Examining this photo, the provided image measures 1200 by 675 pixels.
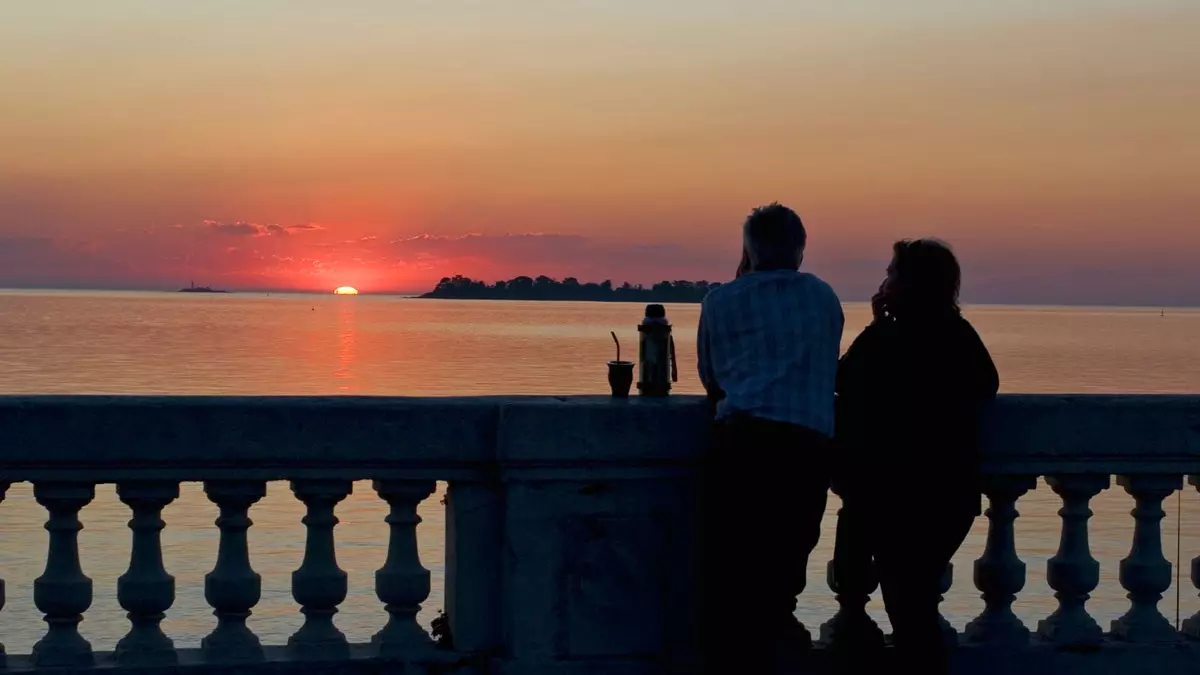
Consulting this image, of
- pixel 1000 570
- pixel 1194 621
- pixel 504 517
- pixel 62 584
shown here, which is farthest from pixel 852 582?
pixel 62 584

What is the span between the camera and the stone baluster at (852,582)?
5176 mm

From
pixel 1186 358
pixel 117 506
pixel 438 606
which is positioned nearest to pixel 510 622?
pixel 438 606

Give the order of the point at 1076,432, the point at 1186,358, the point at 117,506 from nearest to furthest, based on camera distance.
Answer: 1. the point at 1076,432
2. the point at 117,506
3. the point at 1186,358

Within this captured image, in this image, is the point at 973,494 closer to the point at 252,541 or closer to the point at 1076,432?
the point at 1076,432

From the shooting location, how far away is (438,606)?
55.8 feet

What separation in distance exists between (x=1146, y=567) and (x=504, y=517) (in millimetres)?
2608

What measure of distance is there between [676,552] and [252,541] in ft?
54.3

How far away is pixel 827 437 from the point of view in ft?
15.4

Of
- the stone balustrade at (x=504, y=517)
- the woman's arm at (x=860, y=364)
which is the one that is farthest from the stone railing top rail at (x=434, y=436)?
the woman's arm at (x=860, y=364)

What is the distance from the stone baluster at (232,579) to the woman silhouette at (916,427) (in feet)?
7.39

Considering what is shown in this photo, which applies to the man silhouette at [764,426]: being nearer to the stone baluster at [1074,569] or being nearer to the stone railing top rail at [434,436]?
the stone railing top rail at [434,436]

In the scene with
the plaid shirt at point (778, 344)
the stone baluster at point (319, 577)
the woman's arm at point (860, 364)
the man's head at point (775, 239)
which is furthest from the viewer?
the woman's arm at point (860, 364)

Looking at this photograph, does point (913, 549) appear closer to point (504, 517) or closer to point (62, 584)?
point (504, 517)

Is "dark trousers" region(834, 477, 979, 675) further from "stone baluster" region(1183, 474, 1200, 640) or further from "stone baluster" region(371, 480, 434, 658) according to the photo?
"stone baluster" region(371, 480, 434, 658)
